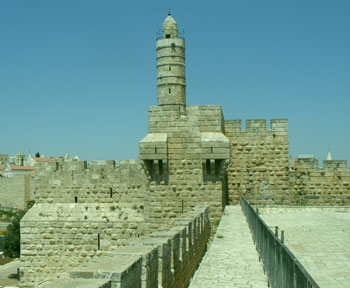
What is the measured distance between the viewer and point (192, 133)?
1100 cm

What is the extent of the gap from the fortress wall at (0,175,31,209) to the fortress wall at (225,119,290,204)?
33236 mm

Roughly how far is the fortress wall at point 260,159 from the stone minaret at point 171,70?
25.5 ft

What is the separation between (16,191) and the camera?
43.4m

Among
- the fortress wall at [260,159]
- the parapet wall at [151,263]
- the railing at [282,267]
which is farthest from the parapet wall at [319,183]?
the railing at [282,267]

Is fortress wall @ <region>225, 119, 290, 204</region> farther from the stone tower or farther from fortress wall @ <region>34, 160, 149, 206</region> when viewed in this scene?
fortress wall @ <region>34, 160, 149, 206</region>

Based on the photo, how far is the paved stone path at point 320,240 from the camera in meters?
5.67

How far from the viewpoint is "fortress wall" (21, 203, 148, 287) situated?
13031 mm

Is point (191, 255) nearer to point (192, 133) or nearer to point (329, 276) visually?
point (329, 276)

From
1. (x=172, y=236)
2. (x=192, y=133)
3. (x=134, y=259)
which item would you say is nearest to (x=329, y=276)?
(x=172, y=236)

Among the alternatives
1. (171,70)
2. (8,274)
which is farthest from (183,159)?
(8,274)

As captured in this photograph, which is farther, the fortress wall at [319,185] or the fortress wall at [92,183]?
the fortress wall at [319,185]

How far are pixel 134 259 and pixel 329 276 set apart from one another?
281cm

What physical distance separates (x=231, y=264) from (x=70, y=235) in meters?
7.81

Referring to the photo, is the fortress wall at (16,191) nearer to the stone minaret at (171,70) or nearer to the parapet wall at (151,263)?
the stone minaret at (171,70)
